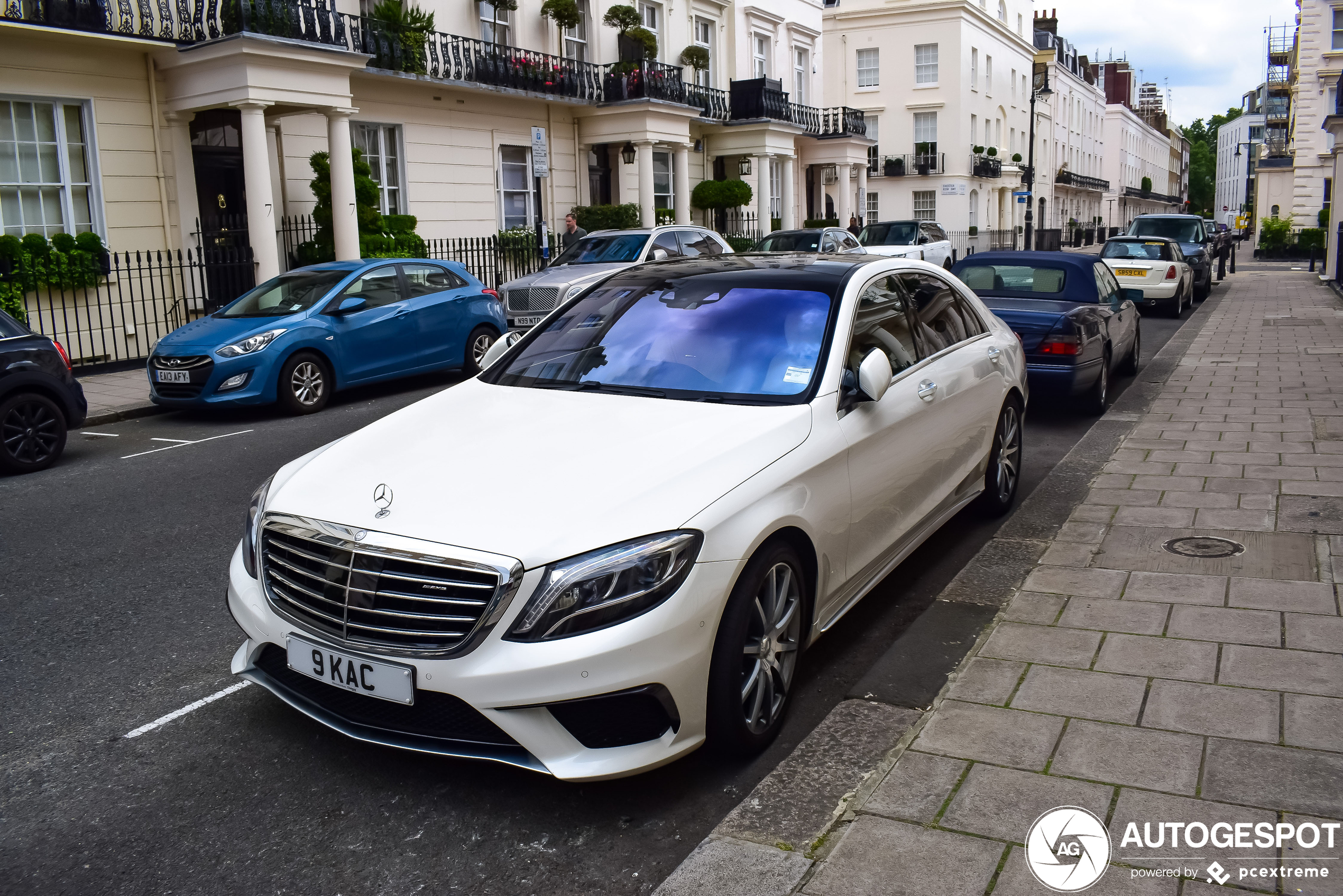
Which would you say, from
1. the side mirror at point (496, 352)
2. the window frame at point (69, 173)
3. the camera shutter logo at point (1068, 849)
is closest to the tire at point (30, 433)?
the side mirror at point (496, 352)

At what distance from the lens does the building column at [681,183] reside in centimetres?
2792

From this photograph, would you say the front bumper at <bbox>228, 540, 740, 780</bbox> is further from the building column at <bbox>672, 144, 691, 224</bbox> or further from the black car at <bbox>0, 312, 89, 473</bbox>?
the building column at <bbox>672, 144, 691, 224</bbox>

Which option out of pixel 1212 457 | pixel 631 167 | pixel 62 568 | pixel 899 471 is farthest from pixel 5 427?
pixel 631 167

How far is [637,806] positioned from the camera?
348cm

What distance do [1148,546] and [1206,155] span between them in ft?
520

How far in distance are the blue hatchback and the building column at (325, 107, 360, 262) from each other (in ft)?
16.7

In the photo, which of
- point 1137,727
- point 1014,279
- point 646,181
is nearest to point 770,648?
point 1137,727

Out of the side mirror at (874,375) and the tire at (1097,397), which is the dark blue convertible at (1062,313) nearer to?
the tire at (1097,397)

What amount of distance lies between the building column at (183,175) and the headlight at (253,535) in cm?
1504

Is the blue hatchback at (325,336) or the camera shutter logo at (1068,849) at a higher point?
the blue hatchback at (325,336)

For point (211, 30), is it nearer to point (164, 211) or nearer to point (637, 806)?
point (164, 211)

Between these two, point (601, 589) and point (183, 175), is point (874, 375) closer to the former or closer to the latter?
point (601, 589)

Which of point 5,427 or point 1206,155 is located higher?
point 1206,155

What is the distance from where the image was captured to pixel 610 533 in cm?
326
